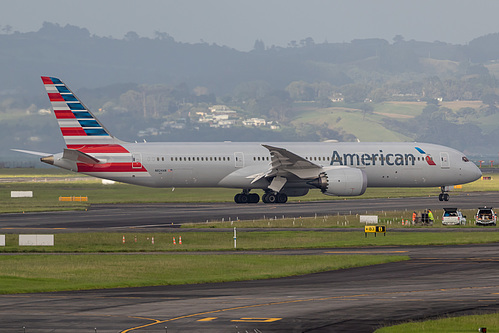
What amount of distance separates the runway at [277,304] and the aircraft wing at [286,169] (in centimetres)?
3823

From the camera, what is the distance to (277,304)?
2889cm

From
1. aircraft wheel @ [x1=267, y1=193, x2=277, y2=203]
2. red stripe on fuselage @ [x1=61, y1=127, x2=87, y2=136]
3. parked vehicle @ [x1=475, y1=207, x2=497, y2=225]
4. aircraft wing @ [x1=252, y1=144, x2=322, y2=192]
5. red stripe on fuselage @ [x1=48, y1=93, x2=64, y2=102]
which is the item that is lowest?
parked vehicle @ [x1=475, y1=207, x2=497, y2=225]

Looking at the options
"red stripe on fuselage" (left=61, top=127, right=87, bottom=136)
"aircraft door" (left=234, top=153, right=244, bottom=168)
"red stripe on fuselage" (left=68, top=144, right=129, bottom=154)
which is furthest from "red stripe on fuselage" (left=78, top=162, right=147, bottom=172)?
"aircraft door" (left=234, top=153, right=244, bottom=168)

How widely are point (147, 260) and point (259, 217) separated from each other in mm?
24480

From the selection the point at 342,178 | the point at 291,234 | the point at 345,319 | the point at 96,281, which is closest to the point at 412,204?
the point at 342,178

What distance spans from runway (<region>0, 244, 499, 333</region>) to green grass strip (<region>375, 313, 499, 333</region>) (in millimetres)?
676

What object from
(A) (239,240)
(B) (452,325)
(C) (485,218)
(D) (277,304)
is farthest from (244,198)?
(B) (452,325)

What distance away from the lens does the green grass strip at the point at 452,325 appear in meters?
24.1

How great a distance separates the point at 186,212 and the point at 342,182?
541 inches

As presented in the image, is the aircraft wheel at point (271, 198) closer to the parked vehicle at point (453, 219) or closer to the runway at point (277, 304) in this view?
the parked vehicle at point (453, 219)

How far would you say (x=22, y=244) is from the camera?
50062 mm

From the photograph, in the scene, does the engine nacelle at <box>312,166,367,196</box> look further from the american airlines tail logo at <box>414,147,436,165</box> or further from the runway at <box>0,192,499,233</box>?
the american airlines tail logo at <box>414,147,436,165</box>

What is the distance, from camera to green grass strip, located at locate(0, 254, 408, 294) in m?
35.7

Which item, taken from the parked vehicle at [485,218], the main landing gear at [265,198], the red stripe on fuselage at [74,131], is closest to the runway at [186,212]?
the main landing gear at [265,198]
